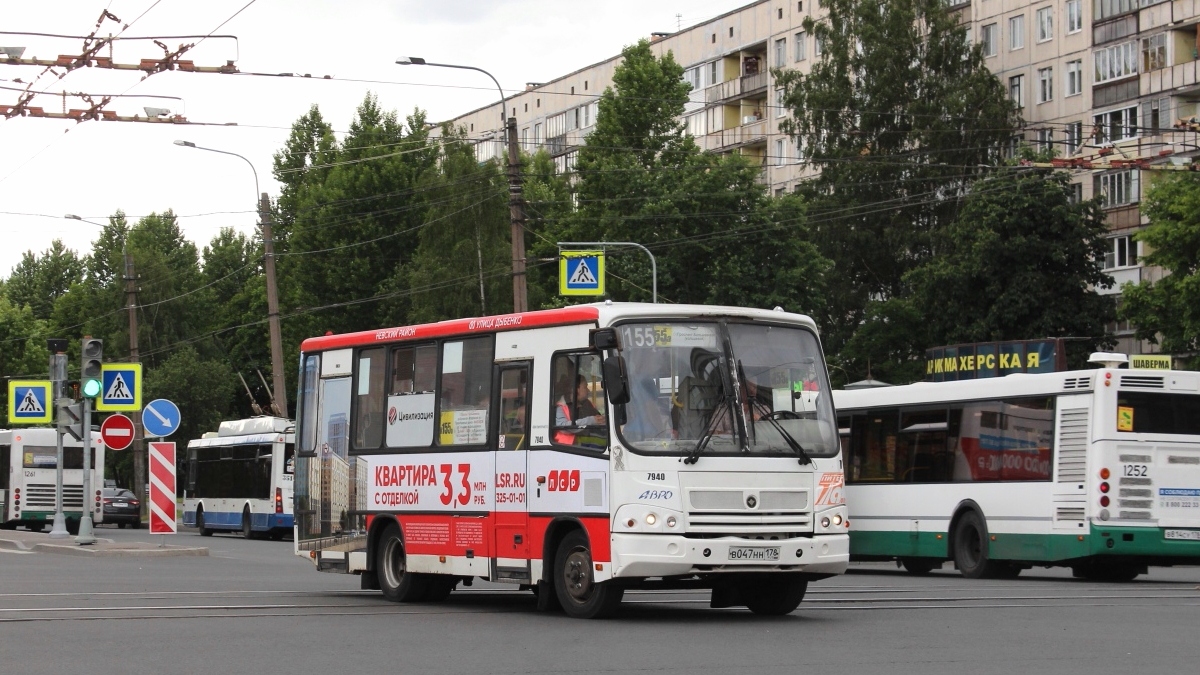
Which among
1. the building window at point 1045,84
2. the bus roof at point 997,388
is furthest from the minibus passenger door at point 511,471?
the building window at point 1045,84

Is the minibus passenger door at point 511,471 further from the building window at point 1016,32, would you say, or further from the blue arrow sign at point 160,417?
the building window at point 1016,32

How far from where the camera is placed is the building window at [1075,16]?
6581 cm

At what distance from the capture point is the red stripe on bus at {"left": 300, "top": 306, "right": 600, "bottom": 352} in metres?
16.0

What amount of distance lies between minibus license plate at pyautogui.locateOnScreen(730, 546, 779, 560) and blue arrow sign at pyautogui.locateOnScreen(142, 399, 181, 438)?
55.9 feet

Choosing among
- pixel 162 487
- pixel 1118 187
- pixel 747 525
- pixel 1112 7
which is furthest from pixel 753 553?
pixel 1112 7

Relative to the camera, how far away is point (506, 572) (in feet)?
54.3

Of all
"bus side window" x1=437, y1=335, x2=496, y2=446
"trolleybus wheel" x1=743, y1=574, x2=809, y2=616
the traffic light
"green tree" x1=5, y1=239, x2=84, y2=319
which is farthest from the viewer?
"green tree" x1=5, y1=239, x2=84, y2=319

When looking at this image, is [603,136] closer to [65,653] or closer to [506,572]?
[506,572]

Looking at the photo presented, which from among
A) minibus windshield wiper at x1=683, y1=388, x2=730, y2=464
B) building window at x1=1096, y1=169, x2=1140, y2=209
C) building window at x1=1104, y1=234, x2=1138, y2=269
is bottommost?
minibus windshield wiper at x1=683, y1=388, x2=730, y2=464

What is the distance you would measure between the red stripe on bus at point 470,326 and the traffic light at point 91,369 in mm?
11899

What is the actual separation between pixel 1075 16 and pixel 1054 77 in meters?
2.29

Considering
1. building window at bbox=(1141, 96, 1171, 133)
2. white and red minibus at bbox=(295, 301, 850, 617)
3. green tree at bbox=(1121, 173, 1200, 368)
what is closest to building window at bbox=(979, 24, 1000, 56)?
building window at bbox=(1141, 96, 1171, 133)

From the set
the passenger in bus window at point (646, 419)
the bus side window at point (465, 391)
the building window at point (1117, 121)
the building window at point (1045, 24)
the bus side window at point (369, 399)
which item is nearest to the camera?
the passenger in bus window at point (646, 419)

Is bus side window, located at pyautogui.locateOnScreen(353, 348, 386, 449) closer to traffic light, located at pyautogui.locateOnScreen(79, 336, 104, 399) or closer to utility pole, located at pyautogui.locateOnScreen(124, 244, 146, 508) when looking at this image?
traffic light, located at pyautogui.locateOnScreen(79, 336, 104, 399)
